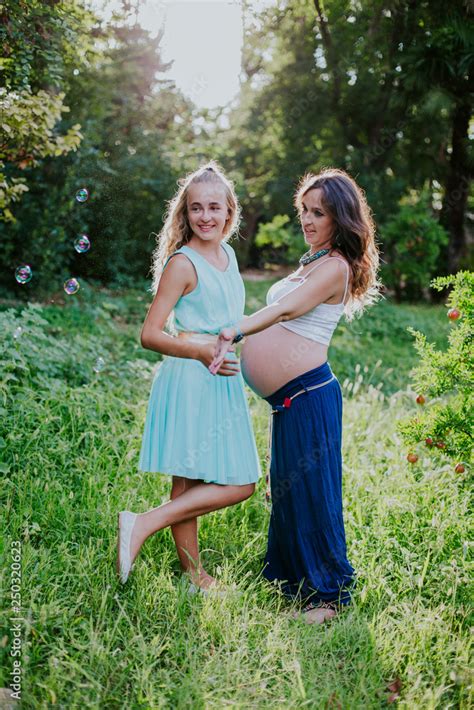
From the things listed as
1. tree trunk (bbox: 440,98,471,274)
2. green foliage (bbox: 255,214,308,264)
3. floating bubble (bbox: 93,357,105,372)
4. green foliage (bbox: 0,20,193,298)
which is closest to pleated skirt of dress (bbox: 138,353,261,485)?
floating bubble (bbox: 93,357,105,372)

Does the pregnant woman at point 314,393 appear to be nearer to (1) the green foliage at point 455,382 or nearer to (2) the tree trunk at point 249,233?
(1) the green foliage at point 455,382

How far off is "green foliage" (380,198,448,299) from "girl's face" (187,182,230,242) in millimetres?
11345

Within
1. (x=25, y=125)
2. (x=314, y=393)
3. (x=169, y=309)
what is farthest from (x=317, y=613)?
(x=25, y=125)

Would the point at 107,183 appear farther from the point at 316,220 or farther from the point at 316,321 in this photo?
the point at 316,321

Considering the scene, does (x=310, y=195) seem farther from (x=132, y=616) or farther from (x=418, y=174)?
(x=418, y=174)

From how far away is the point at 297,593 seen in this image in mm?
2877

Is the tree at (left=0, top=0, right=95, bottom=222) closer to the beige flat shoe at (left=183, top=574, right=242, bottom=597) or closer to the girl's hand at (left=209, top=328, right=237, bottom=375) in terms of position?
the girl's hand at (left=209, top=328, right=237, bottom=375)

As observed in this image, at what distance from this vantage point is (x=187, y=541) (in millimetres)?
2863

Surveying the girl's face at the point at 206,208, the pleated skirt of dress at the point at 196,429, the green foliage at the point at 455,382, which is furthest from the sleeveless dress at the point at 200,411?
the green foliage at the point at 455,382

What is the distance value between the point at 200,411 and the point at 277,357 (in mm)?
423

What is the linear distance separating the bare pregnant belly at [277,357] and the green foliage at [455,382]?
61 centimetres

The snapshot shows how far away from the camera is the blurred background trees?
8.51 metres

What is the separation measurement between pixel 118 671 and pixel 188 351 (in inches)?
47.4

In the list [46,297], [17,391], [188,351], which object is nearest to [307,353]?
[188,351]
